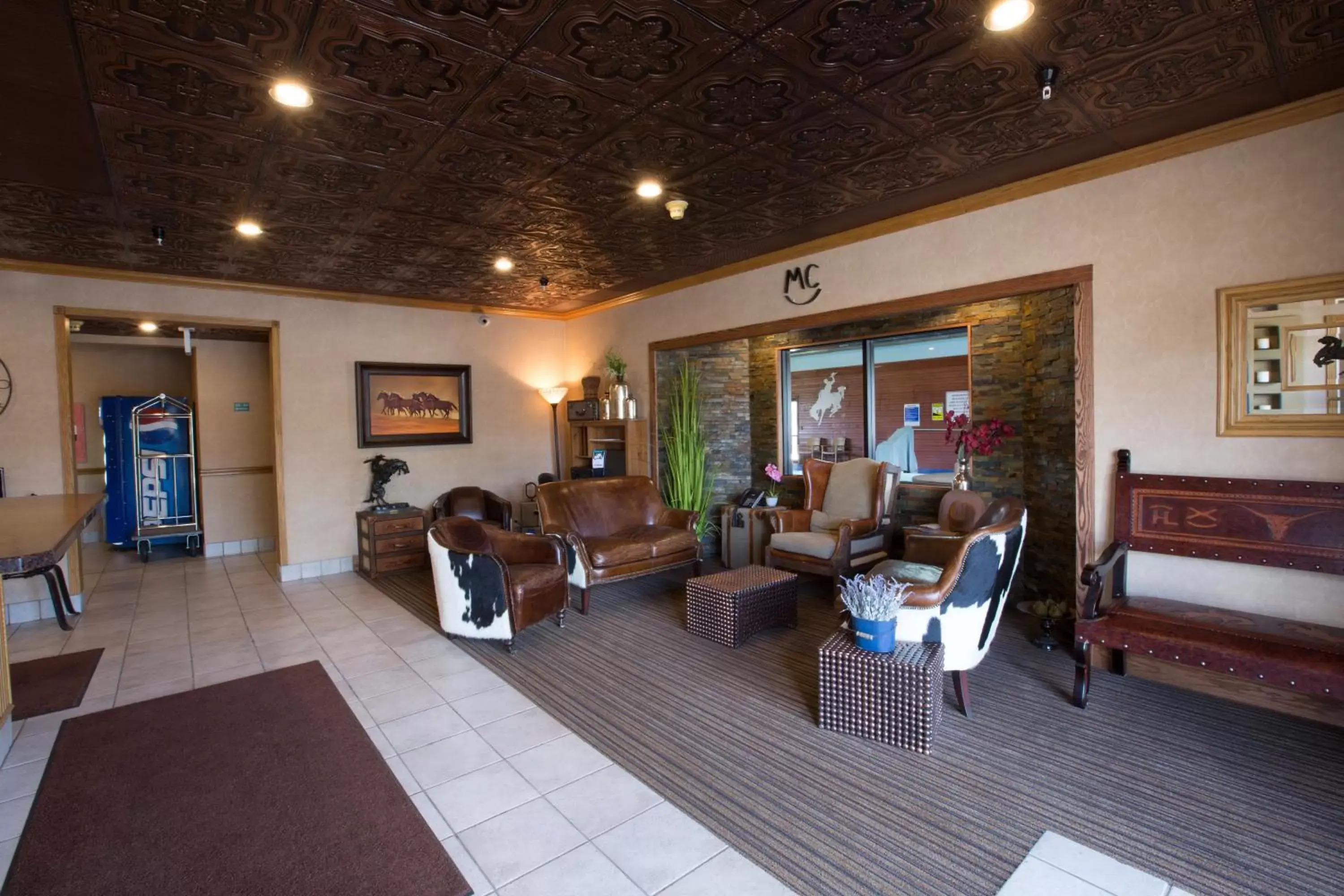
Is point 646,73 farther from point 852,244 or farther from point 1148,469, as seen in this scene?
point 1148,469

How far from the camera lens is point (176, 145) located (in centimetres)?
296

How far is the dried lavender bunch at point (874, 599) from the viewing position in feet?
9.29

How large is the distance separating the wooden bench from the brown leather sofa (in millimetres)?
2865

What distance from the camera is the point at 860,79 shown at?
254 centimetres

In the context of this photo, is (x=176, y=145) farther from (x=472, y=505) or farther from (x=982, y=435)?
(x=982, y=435)

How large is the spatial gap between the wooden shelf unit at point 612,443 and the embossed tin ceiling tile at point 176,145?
405 centimetres

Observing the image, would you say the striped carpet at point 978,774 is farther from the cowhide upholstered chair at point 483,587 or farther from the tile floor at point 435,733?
the cowhide upholstered chair at point 483,587

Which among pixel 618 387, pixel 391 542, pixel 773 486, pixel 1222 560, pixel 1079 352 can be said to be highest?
pixel 618 387

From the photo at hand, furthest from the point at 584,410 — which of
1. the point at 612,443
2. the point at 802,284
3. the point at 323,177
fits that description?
the point at 323,177

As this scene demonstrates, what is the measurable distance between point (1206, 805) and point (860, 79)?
9.87ft

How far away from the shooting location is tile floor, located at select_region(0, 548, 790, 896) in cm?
208

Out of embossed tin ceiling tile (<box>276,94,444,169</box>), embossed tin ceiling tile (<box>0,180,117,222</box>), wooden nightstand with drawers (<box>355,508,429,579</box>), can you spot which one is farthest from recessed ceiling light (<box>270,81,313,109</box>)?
wooden nightstand with drawers (<box>355,508,429,579</box>)

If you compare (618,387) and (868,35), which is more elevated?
(868,35)

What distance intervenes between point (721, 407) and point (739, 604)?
318cm
